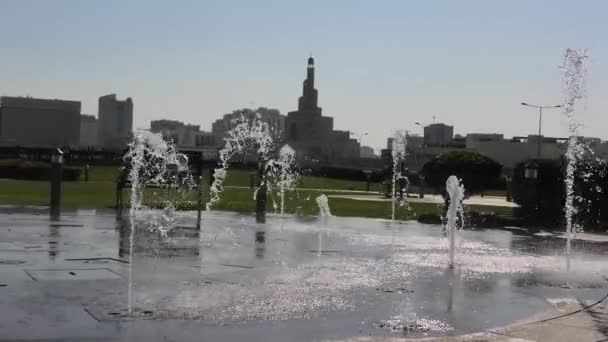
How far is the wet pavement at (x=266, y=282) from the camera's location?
24.2ft

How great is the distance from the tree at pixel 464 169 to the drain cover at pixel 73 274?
21484mm

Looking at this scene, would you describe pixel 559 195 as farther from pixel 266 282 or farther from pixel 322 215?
pixel 266 282

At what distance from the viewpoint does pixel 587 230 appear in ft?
71.0

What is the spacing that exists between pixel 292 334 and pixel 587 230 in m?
16.7

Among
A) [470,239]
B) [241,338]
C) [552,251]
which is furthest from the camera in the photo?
[470,239]

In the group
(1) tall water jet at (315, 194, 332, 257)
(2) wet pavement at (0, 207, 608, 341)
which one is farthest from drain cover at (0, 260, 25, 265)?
(1) tall water jet at (315, 194, 332, 257)

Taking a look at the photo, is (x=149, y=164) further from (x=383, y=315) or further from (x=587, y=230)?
(x=383, y=315)

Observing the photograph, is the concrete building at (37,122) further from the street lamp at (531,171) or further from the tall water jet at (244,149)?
the street lamp at (531,171)

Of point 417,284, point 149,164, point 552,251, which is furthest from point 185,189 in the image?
point 417,284

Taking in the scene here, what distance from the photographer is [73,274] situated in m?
10.0

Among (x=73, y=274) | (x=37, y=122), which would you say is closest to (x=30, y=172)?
(x=73, y=274)

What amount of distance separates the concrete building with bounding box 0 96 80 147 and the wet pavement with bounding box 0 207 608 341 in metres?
143

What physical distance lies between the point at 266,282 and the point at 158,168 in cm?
2676

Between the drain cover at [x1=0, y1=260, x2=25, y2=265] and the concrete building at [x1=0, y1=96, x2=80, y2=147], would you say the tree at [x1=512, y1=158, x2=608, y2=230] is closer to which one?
the drain cover at [x1=0, y1=260, x2=25, y2=265]
